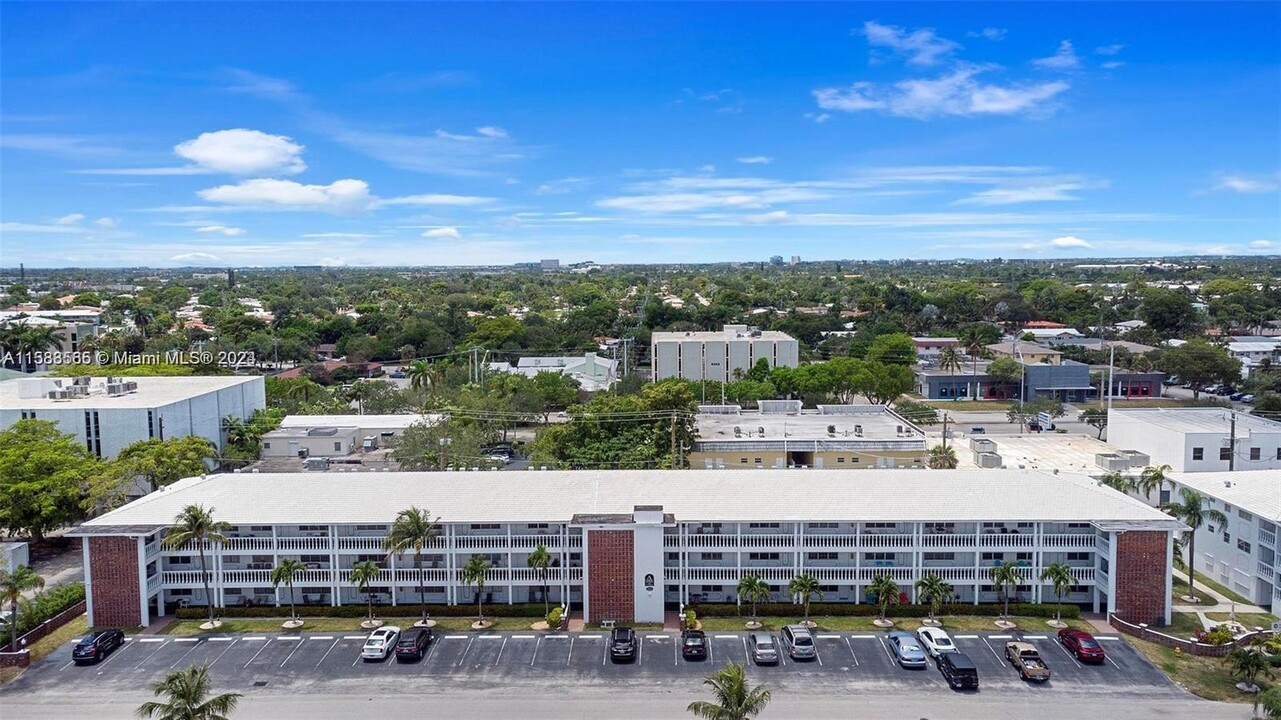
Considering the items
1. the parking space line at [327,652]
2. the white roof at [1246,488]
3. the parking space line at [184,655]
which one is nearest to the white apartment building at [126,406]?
the parking space line at [184,655]

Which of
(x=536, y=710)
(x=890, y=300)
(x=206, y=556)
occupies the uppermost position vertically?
(x=890, y=300)

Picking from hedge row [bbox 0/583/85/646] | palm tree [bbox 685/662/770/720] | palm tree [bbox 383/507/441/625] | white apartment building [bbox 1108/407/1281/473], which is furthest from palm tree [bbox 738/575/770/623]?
white apartment building [bbox 1108/407/1281/473]

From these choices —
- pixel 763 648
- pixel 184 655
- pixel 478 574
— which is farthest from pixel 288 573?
pixel 763 648

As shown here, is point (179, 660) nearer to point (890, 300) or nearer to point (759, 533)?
point (759, 533)

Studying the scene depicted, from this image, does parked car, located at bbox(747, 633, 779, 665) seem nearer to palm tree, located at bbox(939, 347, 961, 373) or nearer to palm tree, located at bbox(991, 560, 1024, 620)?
palm tree, located at bbox(991, 560, 1024, 620)

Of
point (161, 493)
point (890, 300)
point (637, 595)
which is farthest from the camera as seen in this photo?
point (890, 300)

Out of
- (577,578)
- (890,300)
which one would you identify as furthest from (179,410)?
(890,300)

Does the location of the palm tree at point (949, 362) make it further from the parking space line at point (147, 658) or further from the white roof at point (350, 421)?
the parking space line at point (147, 658)
